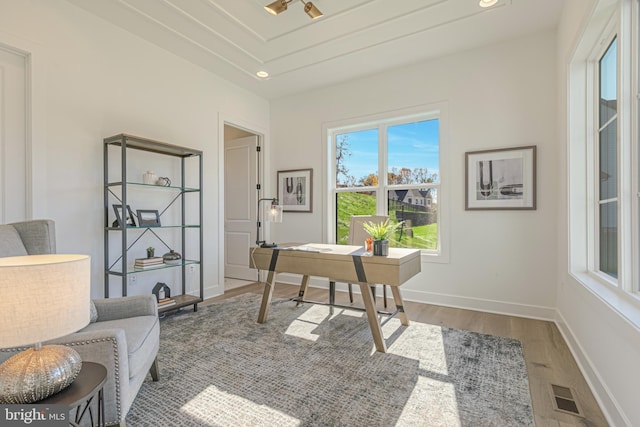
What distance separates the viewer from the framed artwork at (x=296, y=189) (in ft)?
15.3

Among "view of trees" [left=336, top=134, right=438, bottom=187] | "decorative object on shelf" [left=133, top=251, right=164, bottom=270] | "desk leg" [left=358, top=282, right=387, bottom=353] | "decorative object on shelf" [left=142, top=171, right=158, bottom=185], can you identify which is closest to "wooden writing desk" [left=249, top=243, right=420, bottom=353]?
"desk leg" [left=358, top=282, right=387, bottom=353]

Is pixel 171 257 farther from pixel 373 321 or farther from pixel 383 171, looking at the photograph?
pixel 383 171

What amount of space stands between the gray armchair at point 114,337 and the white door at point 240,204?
10.2ft

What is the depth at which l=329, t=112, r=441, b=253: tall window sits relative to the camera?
3.87 meters

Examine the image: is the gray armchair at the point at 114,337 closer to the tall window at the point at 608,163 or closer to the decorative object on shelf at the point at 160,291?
the decorative object on shelf at the point at 160,291

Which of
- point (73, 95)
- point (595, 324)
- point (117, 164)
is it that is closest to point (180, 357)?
point (117, 164)

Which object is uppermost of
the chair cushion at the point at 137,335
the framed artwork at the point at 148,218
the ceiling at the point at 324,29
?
the ceiling at the point at 324,29

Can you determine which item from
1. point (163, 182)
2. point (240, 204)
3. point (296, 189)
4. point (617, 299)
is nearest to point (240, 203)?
point (240, 204)

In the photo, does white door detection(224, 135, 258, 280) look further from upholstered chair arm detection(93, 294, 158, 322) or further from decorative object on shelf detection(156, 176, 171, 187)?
upholstered chair arm detection(93, 294, 158, 322)

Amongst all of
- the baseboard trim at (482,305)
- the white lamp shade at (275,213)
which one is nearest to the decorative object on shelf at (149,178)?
the white lamp shade at (275,213)

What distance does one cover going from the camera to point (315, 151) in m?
4.62

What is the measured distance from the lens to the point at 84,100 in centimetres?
289

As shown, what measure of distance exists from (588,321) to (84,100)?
439 centimetres

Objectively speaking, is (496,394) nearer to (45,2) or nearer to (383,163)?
(383,163)
